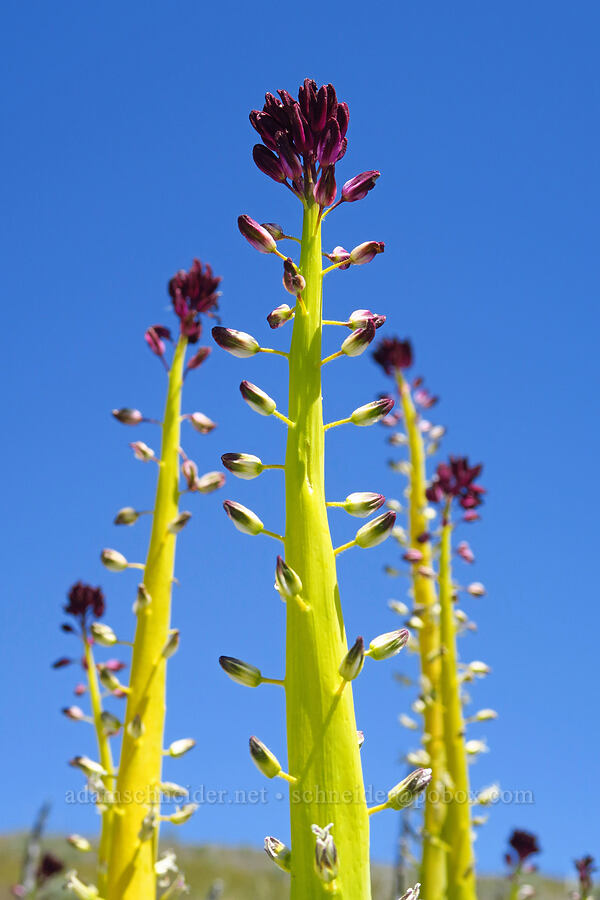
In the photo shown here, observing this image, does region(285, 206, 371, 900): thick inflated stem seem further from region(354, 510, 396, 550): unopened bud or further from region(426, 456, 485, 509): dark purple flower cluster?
region(426, 456, 485, 509): dark purple flower cluster

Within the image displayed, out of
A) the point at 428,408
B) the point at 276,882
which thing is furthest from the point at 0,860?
the point at 428,408

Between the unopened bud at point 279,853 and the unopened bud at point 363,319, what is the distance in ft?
7.87

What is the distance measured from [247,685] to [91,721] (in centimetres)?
308

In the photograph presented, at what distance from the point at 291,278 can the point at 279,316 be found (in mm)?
194

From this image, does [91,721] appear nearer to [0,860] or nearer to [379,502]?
[379,502]

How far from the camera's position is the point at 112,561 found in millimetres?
6438

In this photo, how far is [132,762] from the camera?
228 inches

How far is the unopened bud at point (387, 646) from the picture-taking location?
3.82 metres

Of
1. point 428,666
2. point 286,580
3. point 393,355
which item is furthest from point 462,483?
point 286,580

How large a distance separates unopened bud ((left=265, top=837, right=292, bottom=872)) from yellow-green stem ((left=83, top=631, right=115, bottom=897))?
2.30 m

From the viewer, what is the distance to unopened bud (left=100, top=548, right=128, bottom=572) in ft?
21.1

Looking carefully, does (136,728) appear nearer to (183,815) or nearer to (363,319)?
(183,815)

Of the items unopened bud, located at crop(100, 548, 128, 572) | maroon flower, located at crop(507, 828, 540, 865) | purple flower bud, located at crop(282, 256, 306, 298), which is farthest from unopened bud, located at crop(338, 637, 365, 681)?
maroon flower, located at crop(507, 828, 540, 865)

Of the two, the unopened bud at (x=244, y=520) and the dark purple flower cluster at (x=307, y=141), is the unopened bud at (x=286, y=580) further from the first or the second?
the dark purple flower cluster at (x=307, y=141)
